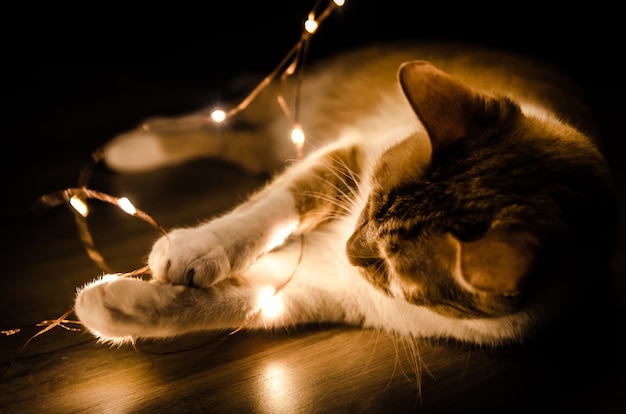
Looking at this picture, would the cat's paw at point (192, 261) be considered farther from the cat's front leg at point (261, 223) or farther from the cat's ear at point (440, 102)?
the cat's ear at point (440, 102)

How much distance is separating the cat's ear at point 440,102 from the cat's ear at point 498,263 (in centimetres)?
24

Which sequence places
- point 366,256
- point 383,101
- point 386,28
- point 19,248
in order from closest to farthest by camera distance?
point 366,256 < point 19,248 < point 383,101 < point 386,28

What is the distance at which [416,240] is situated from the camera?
3.12 feet

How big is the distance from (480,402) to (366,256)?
33cm

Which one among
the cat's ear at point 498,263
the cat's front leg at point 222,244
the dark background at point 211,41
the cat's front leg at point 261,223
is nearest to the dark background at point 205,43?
the dark background at point 211,41

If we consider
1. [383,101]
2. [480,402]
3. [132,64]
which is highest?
[132,64]

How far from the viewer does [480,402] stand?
0.93 metres

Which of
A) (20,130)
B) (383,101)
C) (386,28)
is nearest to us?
(383,101)

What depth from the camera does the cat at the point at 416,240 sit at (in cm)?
89

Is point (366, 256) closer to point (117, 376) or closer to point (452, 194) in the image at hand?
point (452, 194)

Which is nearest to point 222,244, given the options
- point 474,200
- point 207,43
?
point 474,200

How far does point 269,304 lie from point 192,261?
0.65ft

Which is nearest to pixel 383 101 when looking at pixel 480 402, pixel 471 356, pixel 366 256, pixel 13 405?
pixel 366 256

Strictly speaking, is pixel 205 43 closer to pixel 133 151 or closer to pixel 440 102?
pixel 133 151
